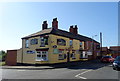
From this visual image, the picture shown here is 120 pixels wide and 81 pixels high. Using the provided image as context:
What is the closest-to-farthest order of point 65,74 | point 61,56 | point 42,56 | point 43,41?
point 65,74, point 42,56, point 43,41, point 61,56

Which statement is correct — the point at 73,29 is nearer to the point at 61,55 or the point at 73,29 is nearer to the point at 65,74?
the point at 61,55

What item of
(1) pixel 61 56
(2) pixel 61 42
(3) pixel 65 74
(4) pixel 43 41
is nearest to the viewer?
(3) pixel 65 74

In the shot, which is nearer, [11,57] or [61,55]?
[61,55]

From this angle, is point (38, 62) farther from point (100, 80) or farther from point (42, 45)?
point (100, 80)

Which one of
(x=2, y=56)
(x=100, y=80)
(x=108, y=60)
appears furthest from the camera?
(x=2, y=56)

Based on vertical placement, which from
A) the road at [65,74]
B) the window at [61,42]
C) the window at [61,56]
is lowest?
the road at [65,74]

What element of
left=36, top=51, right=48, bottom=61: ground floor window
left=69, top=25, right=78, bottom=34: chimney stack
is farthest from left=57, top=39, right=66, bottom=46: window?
left=69, top=25, right=78, bottom=34: chimney stack

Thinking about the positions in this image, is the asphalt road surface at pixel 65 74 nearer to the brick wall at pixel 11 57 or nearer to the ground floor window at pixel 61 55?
the ground floor window at pixel 61 55

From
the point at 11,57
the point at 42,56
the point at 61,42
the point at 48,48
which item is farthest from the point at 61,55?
the point at 11,57

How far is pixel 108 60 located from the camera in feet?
96.4

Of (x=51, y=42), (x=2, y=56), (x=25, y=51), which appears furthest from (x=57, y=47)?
(x=2, y=56)

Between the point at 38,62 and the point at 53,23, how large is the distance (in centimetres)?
922

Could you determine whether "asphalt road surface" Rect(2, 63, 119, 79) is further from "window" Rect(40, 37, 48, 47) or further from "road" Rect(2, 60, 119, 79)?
"window" Rect(40, 37, 48, 47)

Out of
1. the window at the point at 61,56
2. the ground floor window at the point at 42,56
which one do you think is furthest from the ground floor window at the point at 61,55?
the ground floor window at the point at 42,56
